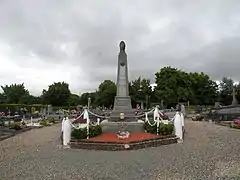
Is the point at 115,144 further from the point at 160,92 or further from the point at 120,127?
the point at 160,92

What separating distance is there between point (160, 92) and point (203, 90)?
52.6 feet

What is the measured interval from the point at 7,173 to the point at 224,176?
549 cm

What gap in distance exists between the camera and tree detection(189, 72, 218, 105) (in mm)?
78000

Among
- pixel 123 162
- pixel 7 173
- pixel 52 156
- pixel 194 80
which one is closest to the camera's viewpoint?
pixel 7 173

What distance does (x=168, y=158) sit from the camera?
10.4 meters

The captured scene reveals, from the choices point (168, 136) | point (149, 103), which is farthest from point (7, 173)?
point (149, 103)

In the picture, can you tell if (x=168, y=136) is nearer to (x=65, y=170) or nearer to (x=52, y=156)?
(x=52, y=156)

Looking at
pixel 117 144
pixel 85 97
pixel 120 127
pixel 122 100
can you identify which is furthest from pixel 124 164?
pixel 85 97

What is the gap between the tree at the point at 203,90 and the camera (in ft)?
256

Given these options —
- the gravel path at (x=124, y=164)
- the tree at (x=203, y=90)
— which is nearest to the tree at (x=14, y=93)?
the tree at (x=203, y=90)

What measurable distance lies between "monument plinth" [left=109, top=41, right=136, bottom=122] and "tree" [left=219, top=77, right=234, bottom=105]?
2143 inches

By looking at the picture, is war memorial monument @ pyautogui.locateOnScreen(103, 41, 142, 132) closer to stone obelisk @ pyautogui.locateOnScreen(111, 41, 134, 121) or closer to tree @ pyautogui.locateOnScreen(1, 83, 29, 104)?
stone obelisk @ pyautogui.locateOnScreen(111, 41, 134, 121)

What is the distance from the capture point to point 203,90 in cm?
7888

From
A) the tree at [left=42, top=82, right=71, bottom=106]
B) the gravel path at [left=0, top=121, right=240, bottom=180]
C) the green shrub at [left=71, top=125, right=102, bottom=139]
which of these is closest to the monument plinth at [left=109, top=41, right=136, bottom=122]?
the green shrub at [left=71, top=125, right=102, bottom=139]
